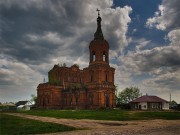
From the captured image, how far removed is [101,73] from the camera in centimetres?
6475

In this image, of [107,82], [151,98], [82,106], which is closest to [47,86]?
[82,106]

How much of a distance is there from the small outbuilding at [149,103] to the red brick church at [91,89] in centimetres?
772

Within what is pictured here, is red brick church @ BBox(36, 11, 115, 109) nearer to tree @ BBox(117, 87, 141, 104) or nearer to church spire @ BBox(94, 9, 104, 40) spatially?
church spire @ BBox(94, 9, 104, 40)

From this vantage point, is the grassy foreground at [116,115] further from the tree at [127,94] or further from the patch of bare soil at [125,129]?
the tree at [127,94]

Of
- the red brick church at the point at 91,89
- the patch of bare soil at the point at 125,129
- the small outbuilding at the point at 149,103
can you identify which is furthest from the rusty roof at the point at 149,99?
the patch of bare soil at the point at 125,129

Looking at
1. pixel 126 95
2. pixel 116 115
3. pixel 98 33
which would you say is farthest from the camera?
pixel 126 95

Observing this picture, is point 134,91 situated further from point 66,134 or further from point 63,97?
point 66,134

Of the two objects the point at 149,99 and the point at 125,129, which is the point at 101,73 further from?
the point at 125,129

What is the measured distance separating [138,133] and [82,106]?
159 ft

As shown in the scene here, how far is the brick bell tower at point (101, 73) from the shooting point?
63.7 m

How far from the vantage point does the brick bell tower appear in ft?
209

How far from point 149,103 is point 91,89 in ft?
49.8

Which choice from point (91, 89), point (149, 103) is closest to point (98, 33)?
point (91, 89)

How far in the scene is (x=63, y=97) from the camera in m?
72.4
